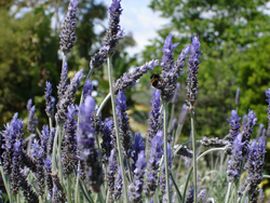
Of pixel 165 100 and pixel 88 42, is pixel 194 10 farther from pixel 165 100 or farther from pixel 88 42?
pixel 165 100

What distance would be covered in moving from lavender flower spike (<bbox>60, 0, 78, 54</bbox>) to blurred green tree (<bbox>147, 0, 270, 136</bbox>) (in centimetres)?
615

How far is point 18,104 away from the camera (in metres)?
9.92

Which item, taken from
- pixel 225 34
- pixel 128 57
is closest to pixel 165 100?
pixel 128 57

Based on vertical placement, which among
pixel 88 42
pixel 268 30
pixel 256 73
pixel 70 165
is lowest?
pixel 70 165

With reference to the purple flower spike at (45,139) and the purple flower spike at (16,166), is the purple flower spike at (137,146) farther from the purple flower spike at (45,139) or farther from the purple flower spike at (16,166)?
the purple flower spike at (45,139)

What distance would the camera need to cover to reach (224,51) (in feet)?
46.7

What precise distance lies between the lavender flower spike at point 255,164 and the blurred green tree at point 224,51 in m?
6.10

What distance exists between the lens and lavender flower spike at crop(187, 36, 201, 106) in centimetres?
157

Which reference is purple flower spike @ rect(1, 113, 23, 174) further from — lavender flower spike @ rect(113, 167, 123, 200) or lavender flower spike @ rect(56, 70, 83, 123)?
lavender flower spike @ rect(113, 167, 123, 200)

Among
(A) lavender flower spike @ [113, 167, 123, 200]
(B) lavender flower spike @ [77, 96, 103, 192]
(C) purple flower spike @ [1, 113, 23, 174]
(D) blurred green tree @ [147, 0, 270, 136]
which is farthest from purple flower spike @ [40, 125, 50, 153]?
(D) blurred green tree @ [147, 0, 270, 136]

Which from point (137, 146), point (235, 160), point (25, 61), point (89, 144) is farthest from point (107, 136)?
point (25, 61)

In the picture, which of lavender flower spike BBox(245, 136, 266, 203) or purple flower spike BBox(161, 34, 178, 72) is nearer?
purple flower spike BBox(161, 34, 178, 72)

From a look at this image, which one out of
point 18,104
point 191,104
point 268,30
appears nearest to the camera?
point 191,104

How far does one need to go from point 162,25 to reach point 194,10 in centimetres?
116
